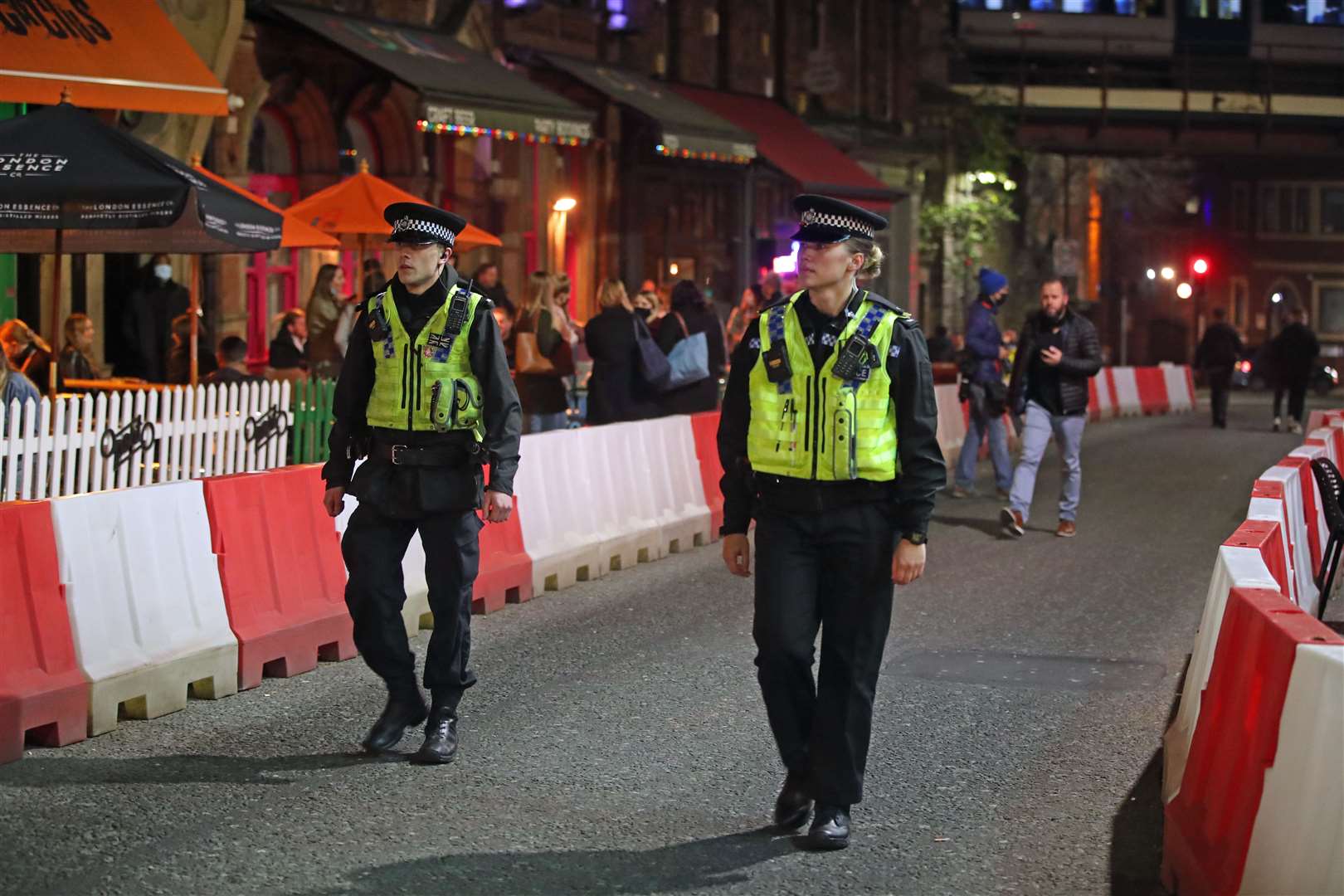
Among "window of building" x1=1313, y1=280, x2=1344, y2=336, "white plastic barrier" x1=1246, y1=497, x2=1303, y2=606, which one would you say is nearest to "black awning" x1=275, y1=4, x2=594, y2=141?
"white plastic barrier" x1=1246, y1=497, x2=1303, y2=606

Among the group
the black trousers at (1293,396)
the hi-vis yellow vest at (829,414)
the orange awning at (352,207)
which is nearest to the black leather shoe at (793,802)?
the hi-vis yellow vest at (829,414)

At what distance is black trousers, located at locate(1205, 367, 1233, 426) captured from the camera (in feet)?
97.3

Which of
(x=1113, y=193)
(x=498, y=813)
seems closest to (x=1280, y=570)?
(x=498, y=813)

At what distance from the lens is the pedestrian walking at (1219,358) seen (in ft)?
95.1

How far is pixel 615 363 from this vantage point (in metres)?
15.8

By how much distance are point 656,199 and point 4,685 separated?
23695mm

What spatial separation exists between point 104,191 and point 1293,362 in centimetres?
2056

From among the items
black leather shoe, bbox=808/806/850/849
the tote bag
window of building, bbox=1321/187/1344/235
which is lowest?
black leather shoe, bbox=808/806/850/849

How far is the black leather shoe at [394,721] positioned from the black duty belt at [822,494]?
1893mm

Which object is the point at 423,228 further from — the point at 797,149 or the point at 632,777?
the point at 797,149

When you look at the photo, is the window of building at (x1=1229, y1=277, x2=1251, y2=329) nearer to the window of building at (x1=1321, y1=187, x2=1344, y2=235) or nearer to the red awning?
the window of building at (x1=1321, y1=187, x2=1344, y2=235)

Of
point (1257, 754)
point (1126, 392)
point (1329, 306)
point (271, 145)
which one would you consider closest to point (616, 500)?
point (1257, 754)

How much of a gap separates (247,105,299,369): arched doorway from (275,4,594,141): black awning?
1.26m

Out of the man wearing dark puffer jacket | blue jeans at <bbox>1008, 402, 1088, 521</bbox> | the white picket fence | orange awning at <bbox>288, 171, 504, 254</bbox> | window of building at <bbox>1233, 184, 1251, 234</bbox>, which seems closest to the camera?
the white picket fence
